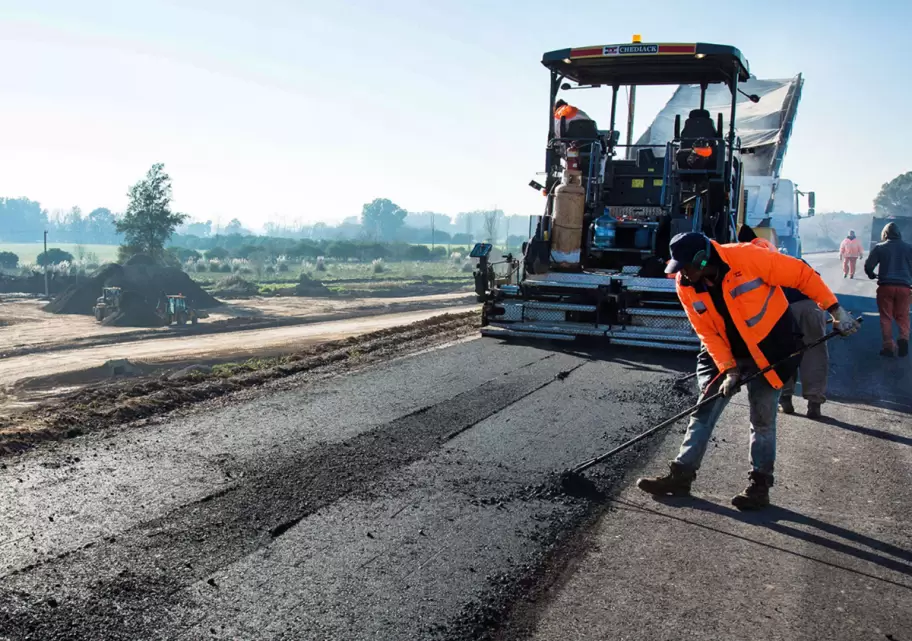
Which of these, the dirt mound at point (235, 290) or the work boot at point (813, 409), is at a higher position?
the work boot at point (813, 409)

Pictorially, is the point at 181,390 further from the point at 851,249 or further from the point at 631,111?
the point at 851,249

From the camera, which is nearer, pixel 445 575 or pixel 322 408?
pixel 445 575

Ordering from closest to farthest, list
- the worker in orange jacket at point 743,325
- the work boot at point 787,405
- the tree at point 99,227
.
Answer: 1. the worker in orange jacket at point 743,325
2. the work boot at point 787,405
3. the tree at point 99,227

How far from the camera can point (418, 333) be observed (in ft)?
40.2

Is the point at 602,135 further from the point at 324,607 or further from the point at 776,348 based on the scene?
the point at 324,607

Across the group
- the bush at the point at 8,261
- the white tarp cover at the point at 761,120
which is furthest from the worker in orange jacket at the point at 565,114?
the bush at the point at 8,261

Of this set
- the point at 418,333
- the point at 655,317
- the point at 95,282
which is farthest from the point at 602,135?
the point at 95,282

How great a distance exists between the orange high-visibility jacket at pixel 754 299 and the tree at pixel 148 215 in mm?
41146

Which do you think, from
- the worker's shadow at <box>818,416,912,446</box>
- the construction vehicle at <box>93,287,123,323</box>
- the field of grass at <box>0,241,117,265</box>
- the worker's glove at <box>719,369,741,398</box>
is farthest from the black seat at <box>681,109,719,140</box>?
the field of grass at <box>0,241,117,265</box>

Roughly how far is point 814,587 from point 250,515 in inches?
109

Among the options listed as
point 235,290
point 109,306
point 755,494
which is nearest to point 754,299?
point 755,494

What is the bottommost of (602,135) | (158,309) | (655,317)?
(158,309)

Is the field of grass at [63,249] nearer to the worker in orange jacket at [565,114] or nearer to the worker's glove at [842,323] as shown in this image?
the worker in orange jacket at [565,114]

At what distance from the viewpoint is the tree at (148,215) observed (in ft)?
140
